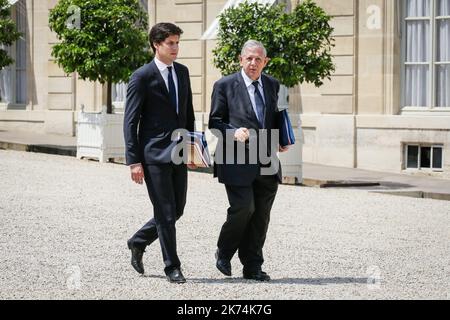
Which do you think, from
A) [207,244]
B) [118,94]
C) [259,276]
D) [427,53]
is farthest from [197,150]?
[118,94]

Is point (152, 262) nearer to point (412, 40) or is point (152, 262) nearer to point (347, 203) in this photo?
point (347, 203)

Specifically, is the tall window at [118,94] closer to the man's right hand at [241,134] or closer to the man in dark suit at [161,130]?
the man in dark suit at [161,130]

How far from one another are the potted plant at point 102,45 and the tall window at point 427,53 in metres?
4.55

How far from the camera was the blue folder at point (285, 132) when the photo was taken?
849cm

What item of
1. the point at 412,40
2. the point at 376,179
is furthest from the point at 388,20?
the point at 376,179

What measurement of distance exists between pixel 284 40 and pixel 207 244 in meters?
6.90

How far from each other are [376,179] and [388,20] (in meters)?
3.26

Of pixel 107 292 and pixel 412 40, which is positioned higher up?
pixel 412 40

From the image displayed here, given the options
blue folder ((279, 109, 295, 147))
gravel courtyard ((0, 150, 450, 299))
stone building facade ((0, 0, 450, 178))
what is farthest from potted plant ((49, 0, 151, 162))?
blue folder ((279, 109, 295, 147))

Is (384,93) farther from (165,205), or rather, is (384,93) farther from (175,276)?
(175,276)

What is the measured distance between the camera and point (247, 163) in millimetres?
8430

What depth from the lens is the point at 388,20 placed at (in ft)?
65.8

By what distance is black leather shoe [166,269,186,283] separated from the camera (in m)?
8.21

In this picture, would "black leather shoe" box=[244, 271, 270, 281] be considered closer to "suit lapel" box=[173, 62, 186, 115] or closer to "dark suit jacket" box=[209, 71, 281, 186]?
"dark suit jacket" box=[209, 71, 281, 186]
